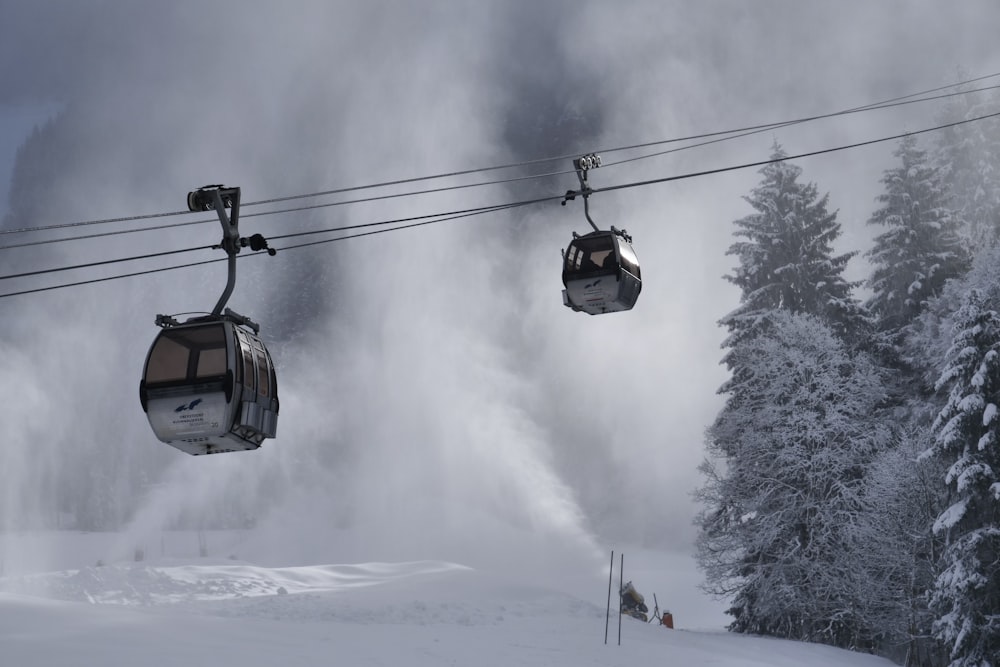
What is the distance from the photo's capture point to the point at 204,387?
10234 millimetres

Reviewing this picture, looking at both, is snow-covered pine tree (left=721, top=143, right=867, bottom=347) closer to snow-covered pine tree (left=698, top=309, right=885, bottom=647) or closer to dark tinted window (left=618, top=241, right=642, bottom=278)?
snow-covered pine tree (left=698, top=309, right=885, bottom=647)

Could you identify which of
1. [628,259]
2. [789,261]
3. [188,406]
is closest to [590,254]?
[628,259]

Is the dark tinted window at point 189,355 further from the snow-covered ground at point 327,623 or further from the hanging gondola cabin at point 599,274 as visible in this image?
the snow-covered ground at point 327,623

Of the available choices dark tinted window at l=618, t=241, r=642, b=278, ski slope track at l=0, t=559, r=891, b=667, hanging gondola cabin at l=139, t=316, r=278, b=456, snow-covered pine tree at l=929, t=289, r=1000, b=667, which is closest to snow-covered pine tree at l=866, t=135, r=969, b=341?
snow-covered pine tree at l=929, t=289, r=1000, b=667

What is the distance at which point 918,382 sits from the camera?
29984mm

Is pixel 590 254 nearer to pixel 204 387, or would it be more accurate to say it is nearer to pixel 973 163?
pixel 204 387

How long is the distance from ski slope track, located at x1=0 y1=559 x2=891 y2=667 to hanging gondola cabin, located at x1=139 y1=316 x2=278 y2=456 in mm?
5987

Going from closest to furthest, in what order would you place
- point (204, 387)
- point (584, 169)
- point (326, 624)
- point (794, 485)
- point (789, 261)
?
point (204, 387)
point (584, 169)
point (326, 624)
point (794, 485)
point (789, 261)

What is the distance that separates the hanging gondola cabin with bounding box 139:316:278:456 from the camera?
1020 cm

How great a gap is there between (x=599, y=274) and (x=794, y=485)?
1718 centimetres

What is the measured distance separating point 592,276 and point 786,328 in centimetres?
1706

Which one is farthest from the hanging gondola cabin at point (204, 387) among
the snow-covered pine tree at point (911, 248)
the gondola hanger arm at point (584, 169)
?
the snow-covered pine tree at point (911, 248)

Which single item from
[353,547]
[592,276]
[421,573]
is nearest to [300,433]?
[353,547]

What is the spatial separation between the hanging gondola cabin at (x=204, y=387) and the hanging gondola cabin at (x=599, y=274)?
18.2ft
